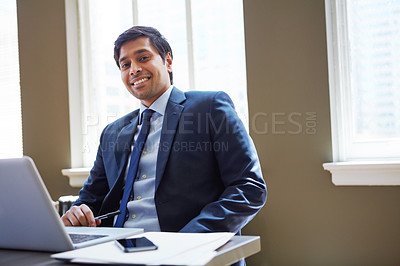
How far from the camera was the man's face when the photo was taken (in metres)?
1.90

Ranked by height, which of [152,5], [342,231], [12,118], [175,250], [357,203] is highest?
[152,5]

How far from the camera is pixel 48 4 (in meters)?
3.47

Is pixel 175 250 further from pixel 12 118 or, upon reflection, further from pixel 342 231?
pixel 12 118

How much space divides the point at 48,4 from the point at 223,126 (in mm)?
2348

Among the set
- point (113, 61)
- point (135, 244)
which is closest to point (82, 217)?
point (135, 244)

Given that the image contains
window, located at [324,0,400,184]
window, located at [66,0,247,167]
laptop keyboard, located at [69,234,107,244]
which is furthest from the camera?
window, located at [66,0,247,167]

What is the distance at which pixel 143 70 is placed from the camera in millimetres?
1913

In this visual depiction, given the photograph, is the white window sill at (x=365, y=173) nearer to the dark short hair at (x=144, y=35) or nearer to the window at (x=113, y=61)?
the window at (x=113, y=61)

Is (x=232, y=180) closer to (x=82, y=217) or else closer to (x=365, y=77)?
(x=82, y=217)

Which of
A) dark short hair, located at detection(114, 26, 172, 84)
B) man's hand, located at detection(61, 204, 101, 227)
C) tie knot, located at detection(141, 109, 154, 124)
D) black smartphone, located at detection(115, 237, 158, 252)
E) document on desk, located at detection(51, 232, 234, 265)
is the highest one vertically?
dark short hair, located at detection(114, 26, 172, 84)

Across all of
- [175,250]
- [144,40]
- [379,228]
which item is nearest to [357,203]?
[379,228]

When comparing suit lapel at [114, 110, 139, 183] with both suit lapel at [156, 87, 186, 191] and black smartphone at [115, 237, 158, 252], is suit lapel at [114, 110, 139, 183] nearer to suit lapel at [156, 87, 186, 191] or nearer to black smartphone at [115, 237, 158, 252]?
suit lapel at [156, 87, 186, 191]

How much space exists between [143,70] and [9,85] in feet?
7.41

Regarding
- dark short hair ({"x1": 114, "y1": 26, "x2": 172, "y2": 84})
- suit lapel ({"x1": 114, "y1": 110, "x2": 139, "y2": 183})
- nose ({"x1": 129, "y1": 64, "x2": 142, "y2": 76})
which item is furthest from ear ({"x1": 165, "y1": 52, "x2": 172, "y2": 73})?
suit lapel ({"x1": 114, "y1": 110, "x2": 139, "y2": 183})
